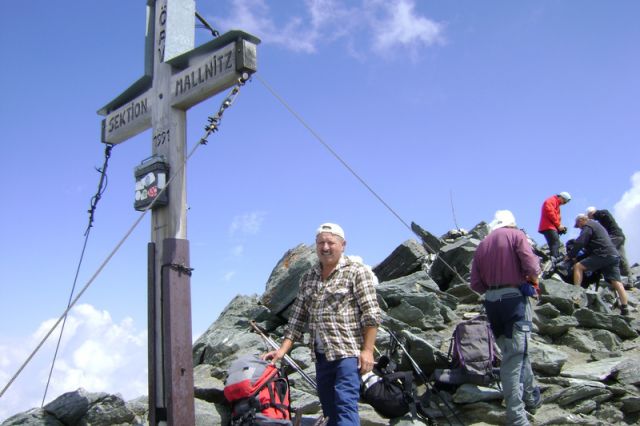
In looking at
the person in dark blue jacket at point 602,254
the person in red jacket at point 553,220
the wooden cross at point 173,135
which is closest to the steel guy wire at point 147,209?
the wooden cross at point 173,135

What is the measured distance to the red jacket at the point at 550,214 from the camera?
1756 centimetres

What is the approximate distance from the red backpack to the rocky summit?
1.93m

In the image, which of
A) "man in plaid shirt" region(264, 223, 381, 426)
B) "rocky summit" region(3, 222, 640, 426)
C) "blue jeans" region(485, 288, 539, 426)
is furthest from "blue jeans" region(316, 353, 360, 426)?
"blue jeans" region(485, 288, 539, 426)

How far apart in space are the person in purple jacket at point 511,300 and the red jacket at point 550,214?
10.8 metres

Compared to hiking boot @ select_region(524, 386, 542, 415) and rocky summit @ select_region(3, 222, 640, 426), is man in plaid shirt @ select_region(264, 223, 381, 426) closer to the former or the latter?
rocky summit @ select_region(3, 222, 640, 426)

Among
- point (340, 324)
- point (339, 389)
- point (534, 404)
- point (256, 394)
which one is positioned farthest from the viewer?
point (534, 404)

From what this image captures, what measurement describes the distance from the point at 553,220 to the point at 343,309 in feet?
44.3

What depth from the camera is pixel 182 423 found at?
6.02m

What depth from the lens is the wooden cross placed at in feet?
20.2

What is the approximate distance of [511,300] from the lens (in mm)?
7332

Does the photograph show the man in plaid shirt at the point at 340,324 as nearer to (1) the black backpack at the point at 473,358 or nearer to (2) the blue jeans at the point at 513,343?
(2) the blue jeans at the point at 513,343

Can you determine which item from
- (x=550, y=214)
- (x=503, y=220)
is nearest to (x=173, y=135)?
(x=503, y=220)

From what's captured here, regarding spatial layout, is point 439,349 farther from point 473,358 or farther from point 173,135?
point 173,135

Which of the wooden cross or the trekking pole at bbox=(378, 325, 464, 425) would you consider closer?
the wooden cross
